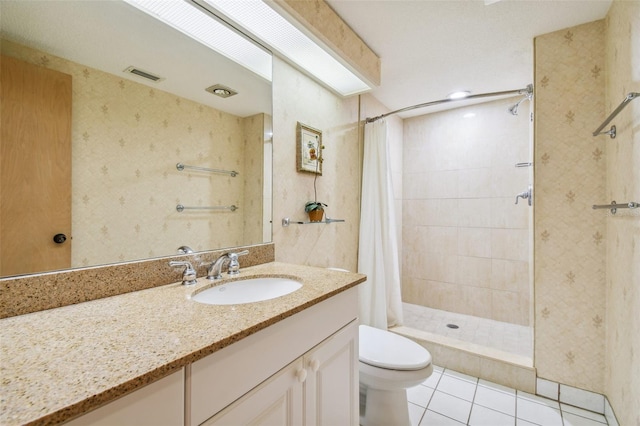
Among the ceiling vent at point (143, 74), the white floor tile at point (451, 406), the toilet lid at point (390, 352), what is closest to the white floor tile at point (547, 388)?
the white floor tile at point (451, 406)

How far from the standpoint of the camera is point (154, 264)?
102 centimetres

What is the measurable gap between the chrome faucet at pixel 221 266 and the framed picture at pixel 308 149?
74cm

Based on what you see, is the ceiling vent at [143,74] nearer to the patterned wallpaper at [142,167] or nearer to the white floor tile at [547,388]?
the patterned wallpaper at [142,167]

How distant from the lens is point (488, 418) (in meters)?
1.54

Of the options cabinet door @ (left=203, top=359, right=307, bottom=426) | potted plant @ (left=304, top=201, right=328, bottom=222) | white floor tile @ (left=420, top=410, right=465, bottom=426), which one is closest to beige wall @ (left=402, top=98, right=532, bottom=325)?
white floor tile @ (left=420, top=410, right=465, bottom=426)

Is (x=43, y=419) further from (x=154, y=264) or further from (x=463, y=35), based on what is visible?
(x=463, y=35)

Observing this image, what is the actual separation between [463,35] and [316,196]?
134 centimetres

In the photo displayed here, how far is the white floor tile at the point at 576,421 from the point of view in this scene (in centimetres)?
150

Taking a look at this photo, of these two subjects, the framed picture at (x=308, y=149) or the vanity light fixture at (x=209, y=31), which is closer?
the vanity light fixture at (x=209, y=31)

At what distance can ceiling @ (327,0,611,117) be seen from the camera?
4.80ft

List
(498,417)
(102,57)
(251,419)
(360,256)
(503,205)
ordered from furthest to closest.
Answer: (503,205)
(360,256)
(498,417)
(102,57)
(251,419)

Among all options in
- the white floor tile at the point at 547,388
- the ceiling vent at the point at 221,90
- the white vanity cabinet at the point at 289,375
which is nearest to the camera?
the white vanity cabinet at the point at 289,375

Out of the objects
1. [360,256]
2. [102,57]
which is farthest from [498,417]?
[102,57]

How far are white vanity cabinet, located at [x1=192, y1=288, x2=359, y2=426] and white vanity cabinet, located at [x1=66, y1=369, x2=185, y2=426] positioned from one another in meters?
0.03
